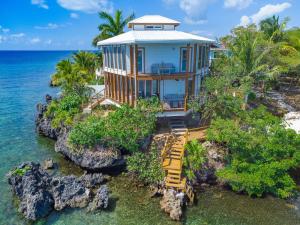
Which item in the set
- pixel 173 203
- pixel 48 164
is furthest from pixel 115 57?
pixel 173 203

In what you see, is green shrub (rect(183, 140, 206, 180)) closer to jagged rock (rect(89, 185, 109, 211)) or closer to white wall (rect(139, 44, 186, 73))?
jagged rock (rect(89, 185, 109, 211))

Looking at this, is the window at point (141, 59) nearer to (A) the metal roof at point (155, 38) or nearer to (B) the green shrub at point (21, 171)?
(A) the metal roof at point (155, 38)

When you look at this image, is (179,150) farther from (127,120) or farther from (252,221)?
(252,221)

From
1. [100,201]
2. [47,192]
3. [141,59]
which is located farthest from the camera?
[141,59]

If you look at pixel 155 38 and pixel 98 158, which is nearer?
pixel 98 158

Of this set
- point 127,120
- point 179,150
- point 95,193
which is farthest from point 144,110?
point 95,193

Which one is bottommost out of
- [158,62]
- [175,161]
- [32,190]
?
[32,190]

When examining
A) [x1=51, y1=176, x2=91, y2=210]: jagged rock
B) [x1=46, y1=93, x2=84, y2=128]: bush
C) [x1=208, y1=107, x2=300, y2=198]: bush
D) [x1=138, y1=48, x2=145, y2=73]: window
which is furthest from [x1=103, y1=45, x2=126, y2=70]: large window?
[x1=51, y1=176, x2=91, y2=210]: jagged rock

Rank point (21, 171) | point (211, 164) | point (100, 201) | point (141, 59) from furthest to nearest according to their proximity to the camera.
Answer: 1. point (141, 59)
2. point (211, 164)
3. point (21, 171)
4. point (100, 201)

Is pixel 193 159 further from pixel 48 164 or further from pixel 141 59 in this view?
pixel 48 164

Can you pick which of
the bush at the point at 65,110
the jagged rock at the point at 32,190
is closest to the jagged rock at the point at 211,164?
the jagged rock at the point at 32,190
